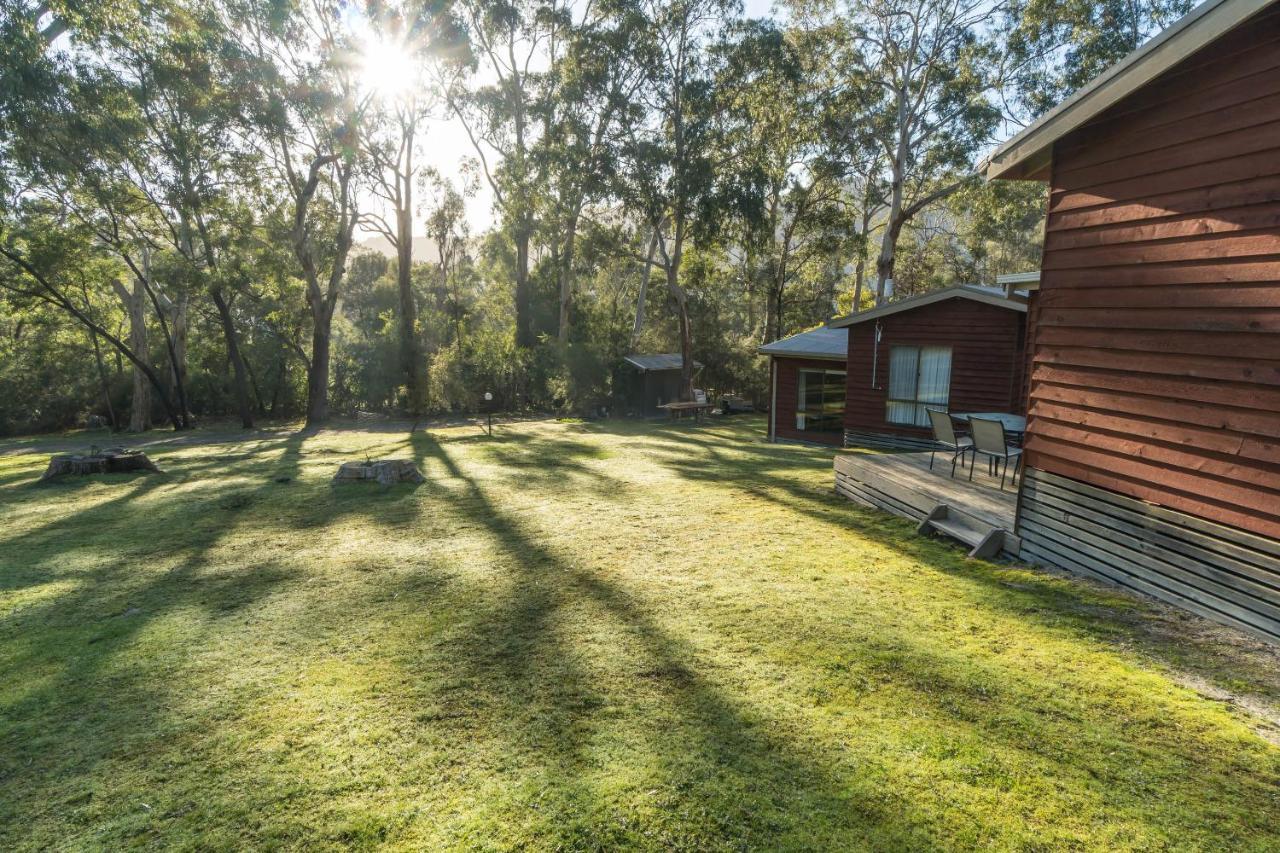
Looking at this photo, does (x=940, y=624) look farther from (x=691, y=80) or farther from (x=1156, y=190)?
(x=691, y=80)

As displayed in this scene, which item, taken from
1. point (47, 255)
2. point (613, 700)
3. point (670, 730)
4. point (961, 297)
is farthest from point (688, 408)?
point (47, 255)

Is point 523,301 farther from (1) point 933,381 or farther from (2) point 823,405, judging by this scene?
(1) point 933,381

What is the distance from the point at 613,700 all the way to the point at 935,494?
4736mm

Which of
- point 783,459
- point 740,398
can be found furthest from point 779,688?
point 740,398

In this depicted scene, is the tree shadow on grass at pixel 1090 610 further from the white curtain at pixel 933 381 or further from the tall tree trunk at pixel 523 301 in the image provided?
the tall tree trunk at pixel 523 301

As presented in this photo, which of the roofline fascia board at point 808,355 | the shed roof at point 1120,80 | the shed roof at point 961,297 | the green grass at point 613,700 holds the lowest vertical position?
the green grass at point 613,700

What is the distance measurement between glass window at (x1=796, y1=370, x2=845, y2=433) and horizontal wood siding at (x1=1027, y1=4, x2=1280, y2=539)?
11.1 meters

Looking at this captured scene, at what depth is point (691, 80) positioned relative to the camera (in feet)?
71.7

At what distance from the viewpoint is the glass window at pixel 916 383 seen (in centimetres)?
1214

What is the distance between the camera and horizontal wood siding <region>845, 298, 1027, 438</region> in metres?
11.3

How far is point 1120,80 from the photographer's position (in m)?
4.18

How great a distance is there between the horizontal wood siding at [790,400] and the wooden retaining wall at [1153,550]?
10.9 meters

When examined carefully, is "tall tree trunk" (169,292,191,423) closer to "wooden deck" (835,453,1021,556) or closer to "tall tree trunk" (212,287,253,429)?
"tall tree trunk" (212,287,253,429)

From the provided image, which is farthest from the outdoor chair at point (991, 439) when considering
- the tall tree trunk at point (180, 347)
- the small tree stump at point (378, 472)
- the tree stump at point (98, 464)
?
the tall tree trunk at point (180, 347)
